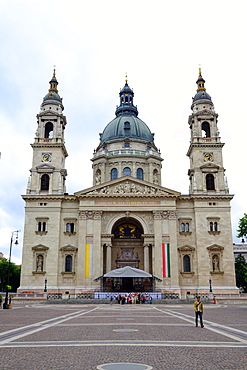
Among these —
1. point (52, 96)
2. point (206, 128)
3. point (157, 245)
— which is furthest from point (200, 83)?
point (157, 245)

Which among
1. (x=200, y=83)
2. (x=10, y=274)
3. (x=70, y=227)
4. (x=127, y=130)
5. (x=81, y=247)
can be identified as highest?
(x=200, y=83)

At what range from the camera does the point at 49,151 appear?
2483 inches

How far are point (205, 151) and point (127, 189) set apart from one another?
1448cm

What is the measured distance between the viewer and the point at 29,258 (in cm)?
5775

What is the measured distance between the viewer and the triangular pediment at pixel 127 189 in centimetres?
5900

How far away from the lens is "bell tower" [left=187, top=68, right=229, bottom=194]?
61.7m

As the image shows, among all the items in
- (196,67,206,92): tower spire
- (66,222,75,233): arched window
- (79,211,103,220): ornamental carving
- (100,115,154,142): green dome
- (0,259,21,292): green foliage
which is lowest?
(0,259,21,292): green foliage

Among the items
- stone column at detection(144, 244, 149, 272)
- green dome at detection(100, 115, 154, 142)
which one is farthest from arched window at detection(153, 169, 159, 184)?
stone column at detection(144, 244, 149, 272)

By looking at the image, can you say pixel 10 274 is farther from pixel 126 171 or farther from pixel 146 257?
pixel 146 257

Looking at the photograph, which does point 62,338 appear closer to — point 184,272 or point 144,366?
point 144,366

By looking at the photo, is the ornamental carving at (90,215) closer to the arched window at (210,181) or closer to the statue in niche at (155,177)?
the statue in niche at (155,177)

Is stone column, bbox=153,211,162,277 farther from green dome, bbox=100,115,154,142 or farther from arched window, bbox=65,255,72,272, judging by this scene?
green dome, bbox=100,115,154,142

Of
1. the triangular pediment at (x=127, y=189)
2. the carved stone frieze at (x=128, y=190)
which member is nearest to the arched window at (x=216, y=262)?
the triangular pediment at (x=127, y=189)

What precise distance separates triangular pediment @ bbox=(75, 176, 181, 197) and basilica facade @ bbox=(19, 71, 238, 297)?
15 centimetres
